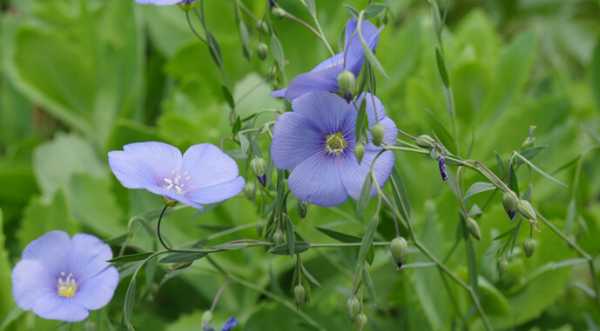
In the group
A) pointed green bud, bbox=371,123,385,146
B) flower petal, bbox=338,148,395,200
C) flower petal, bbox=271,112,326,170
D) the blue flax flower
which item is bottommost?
flower petal, bbox=338,148,395,200

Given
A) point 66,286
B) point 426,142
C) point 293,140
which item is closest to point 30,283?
point 66,286

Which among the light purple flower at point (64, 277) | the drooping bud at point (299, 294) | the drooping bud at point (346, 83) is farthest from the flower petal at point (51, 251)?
the drooping bud at point (346, 83)

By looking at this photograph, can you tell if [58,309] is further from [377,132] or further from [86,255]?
[377,132]

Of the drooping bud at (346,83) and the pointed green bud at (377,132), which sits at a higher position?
the drooping bud at (346,83)

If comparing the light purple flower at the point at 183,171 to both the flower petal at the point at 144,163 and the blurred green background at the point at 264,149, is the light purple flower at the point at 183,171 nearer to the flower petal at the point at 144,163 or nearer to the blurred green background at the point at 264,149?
the flower petal at the point at 144,163

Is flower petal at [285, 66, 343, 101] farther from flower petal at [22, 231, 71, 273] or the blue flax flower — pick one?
flower petal at [22, 231, 71, 273]

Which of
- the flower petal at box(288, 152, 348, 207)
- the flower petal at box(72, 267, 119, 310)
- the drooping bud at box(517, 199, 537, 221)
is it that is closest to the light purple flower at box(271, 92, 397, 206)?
the flower petal at box(288, 152, 348, 207)

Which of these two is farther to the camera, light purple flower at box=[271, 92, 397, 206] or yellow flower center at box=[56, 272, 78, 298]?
yellow flower center at box=[56, 272, 78, 298]
